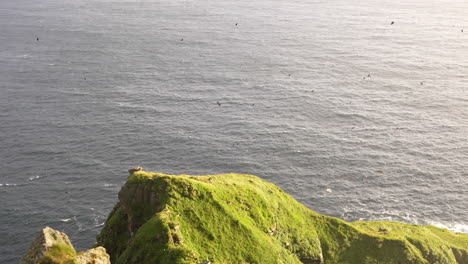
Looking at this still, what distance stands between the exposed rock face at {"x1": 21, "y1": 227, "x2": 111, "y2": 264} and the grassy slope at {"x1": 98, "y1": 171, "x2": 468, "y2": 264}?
3341 mm

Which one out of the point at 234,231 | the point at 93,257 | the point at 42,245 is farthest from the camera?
the point at 234,231

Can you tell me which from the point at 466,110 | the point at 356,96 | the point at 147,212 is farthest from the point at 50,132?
the point at 466,110

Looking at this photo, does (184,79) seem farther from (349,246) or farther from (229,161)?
(349,246)

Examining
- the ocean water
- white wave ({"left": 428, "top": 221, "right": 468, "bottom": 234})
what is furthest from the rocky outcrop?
the ocean water

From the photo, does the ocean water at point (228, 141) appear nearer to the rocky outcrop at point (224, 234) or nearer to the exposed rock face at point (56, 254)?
the rocky outcrop at point (224, 234)

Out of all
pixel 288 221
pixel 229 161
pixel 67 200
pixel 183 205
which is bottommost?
pixel 67 200

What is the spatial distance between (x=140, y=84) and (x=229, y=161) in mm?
70237

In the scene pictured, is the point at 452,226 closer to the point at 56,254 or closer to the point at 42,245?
the point at 56,254

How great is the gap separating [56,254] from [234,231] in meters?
20.0

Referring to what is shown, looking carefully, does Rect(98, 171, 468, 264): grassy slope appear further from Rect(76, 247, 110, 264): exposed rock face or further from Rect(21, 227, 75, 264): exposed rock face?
Rect(21, 227, 75, 264): exposed rock face


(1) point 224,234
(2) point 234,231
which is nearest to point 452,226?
(2) point 234,231

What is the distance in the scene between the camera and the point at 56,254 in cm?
4578

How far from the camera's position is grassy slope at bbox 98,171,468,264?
49250 mm

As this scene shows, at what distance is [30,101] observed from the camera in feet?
552
